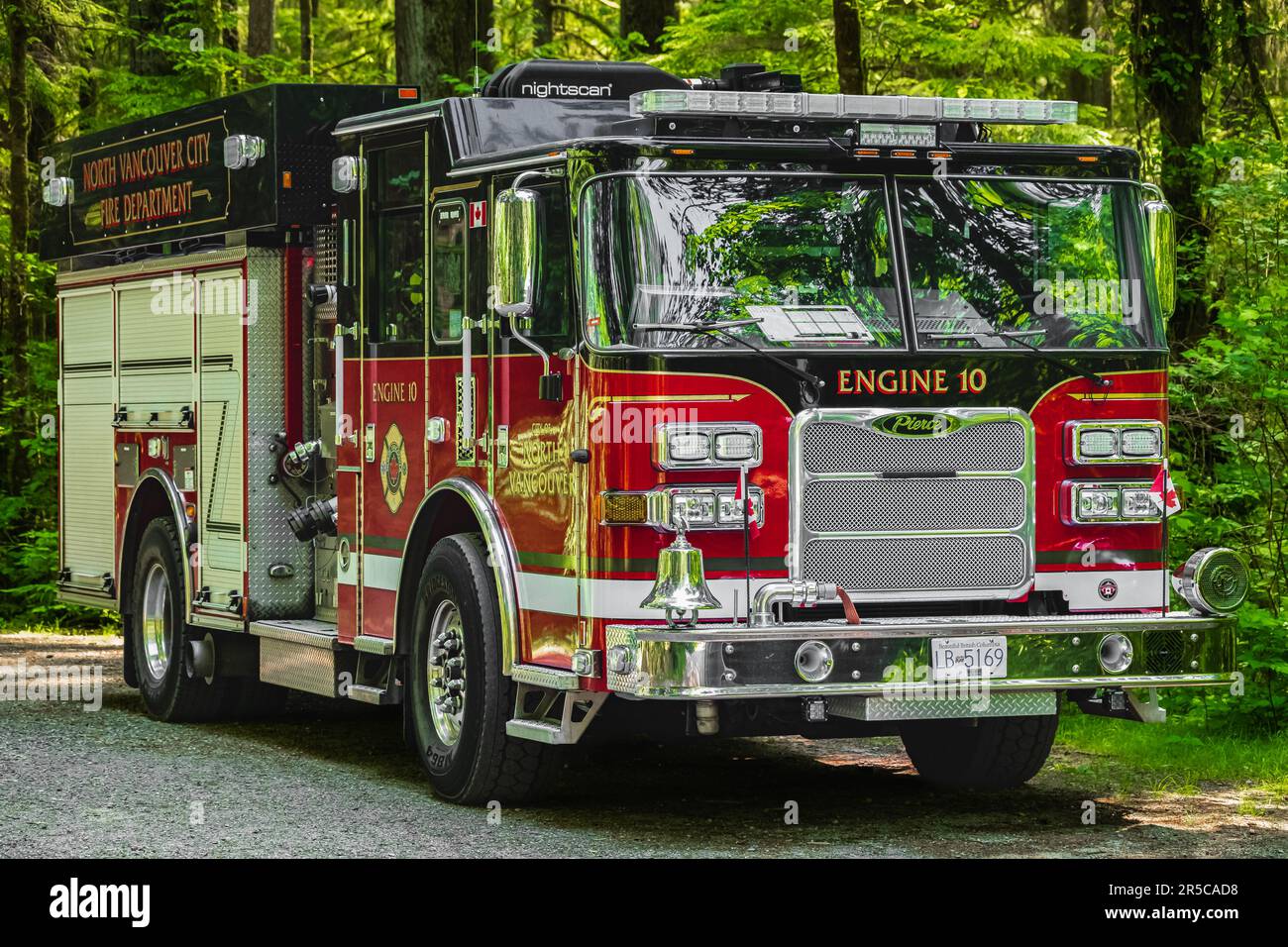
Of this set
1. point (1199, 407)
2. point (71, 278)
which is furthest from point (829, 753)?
point (71, 278)

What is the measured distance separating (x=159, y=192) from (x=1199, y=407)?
20.4 ft

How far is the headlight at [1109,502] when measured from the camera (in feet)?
28.9

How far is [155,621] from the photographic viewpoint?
12930mm

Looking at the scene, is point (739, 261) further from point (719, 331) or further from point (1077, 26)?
point (1077, 26)

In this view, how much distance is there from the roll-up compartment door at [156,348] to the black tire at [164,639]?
73 centimetres

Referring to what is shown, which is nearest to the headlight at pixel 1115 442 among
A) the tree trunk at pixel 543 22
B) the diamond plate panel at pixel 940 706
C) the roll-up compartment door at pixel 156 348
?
the diamond plate panel at pixel 940 706

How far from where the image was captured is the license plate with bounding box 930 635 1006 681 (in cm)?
821

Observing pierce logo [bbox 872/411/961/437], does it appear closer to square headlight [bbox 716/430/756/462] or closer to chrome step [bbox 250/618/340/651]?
square headlight [bbox 716/430/756/462]

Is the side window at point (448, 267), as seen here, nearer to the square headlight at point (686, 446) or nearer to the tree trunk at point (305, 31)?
the square headlight at point (686, 446)

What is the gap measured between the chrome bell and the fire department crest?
245 centimetres

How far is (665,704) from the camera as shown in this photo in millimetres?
8641

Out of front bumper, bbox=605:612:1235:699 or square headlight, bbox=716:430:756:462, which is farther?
square headlight, bbox=716:430:756:462

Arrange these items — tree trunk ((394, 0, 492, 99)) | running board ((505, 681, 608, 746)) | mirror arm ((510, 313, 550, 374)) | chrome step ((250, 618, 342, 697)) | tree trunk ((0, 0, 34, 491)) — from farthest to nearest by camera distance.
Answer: tree trunk ((0, 0, 34, 491))
tree trunk ((394, 0, 492, 99))
chrome step ((250, 618, 342, 697))
mirror arm ((510, 313, 550, 374))
running board ((505, 681, 608, 746))

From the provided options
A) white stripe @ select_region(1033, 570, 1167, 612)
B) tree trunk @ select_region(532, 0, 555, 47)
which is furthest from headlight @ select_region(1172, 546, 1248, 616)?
tree trunk @ select_region(532, 0, 555, 47)
